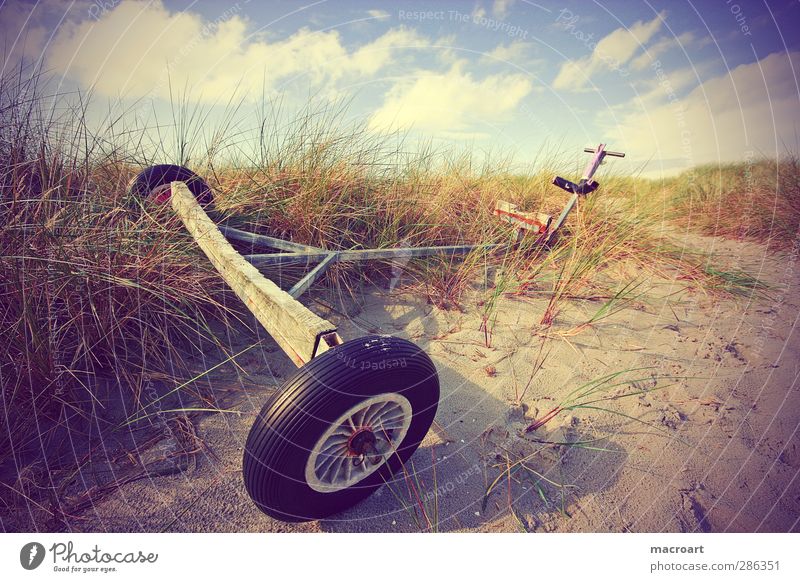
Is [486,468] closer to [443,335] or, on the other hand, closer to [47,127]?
[443,335]

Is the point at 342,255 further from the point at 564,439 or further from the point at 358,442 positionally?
the point at 564,439

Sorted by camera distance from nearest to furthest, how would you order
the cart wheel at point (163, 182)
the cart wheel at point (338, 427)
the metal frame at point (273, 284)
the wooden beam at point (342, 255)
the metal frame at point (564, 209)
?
the cart wheel at point (338, 427)
the metal frame at point (273, 284)
the wooden beam at point (342, 255)
the cart wheel at point (163, 182)
the metal frame at point (564, 209)

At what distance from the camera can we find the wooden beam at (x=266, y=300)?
1298 mm

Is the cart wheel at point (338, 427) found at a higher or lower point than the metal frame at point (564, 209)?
lower

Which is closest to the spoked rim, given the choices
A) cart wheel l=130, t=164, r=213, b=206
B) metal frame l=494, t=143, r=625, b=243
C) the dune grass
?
the dune grass

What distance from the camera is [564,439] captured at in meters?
1.68

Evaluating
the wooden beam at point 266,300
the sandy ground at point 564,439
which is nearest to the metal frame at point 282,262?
the wooden beam at point 266,300

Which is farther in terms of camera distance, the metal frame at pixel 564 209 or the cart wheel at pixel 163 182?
the metal frame at pixel 564 209

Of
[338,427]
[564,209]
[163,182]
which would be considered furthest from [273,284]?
[564,209]

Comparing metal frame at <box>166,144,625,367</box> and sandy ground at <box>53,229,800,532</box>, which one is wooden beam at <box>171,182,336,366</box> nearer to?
metal frame at <box>166,144,625,367</box>

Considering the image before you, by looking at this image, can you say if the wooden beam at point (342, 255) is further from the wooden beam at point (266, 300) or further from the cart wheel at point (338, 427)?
the cart wheel at point (338, 427)

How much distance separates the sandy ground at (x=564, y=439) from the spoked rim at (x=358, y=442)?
19cm

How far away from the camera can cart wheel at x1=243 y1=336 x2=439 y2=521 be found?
3.51 feet

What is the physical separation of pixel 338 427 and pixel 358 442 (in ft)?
0.39
